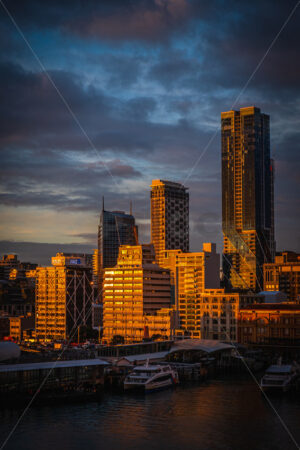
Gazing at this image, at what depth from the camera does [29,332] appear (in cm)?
16450

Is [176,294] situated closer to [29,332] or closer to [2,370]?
[29,332]

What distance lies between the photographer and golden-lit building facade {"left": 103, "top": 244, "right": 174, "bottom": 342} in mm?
136625

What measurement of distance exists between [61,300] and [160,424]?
371 feet

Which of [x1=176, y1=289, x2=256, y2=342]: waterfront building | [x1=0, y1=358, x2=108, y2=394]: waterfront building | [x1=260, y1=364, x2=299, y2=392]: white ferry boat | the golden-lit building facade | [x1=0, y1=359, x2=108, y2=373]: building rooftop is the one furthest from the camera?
the golden-lit building facade

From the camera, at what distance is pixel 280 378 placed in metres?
69.6

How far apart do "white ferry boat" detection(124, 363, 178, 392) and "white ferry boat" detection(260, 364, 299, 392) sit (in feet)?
34.0

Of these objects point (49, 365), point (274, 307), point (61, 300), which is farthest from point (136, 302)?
point (49, 365)

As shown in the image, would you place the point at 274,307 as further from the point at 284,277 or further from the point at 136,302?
the point at 284,277

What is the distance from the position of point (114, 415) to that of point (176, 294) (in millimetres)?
95659

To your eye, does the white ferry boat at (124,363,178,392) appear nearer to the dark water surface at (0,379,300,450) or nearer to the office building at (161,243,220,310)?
the dark water surface at (0,379,300,450)

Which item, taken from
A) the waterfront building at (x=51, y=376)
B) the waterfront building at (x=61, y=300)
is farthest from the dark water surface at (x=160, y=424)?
the waterfront building at (x=61, y=300)

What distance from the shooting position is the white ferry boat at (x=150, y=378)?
69562 mm

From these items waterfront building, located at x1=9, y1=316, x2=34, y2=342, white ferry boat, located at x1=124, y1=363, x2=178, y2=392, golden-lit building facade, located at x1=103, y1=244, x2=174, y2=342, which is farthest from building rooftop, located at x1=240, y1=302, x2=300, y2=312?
waterfront building, located at x1=9, y1=316, x2=34, y2=342

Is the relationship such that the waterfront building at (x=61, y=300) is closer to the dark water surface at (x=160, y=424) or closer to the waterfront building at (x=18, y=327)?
the waterfront building at (x=18, y=327)
